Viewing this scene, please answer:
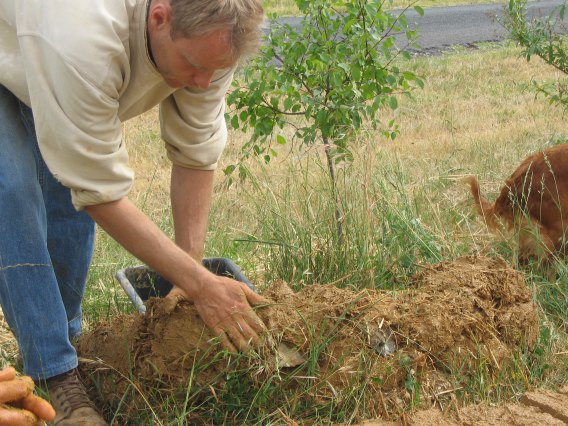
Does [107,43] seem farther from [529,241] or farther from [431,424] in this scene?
[529,241]

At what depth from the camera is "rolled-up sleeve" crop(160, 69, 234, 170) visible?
3340 mm

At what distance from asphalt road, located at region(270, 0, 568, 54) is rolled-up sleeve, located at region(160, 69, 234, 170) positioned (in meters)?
10.8

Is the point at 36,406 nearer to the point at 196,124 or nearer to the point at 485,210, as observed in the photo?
the point at 196,124

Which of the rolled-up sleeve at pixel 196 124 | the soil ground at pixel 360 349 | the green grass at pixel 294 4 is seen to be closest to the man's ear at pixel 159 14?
the rolled-up sleeve at pixel 196 124

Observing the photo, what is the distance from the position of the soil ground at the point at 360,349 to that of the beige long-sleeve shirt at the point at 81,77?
2.27 ft

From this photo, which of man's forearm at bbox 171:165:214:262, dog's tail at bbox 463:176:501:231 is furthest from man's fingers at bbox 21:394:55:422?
dog's tail at bbox 463:176:501:231

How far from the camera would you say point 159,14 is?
9.13 ft

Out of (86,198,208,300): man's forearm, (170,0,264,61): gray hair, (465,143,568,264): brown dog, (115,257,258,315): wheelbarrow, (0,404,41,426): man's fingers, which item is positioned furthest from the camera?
(465,143,568,264): brown dog

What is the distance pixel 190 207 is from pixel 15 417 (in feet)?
4.10

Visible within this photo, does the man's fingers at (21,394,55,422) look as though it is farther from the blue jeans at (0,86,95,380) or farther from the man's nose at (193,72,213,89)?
the man's nose at (193,72,213,89)

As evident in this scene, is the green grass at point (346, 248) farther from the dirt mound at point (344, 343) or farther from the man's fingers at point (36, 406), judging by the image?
the man's fingers at point (36, 406)

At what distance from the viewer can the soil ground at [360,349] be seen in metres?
3.24

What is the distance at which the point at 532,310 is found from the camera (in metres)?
3.75

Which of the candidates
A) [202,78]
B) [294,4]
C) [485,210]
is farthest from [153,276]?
[294,4]
